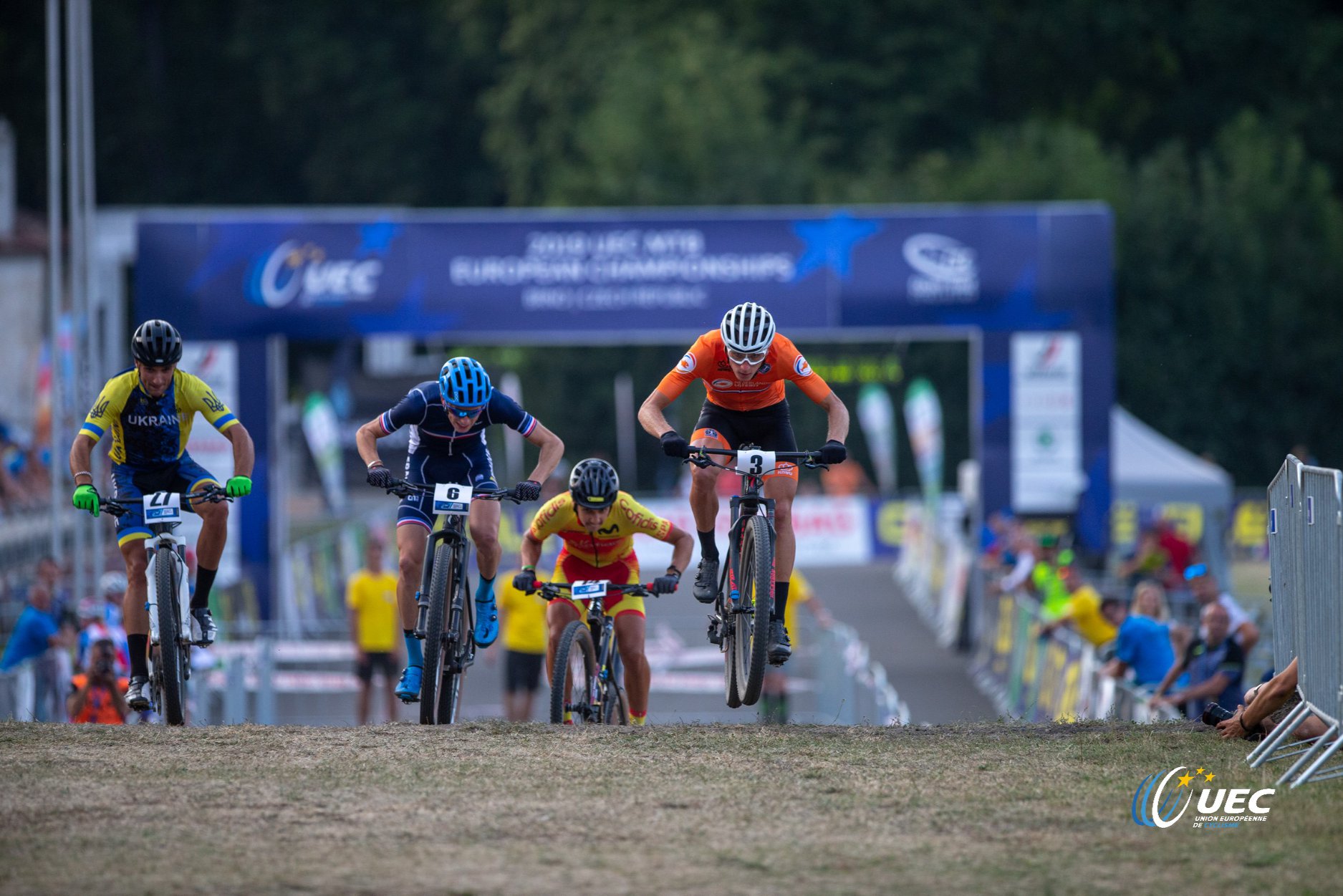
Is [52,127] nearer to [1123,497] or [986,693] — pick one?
[986,693]

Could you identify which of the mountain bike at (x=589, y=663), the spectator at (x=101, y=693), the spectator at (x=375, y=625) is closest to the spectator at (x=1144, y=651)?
the mountain bike at (x=589, y=663)

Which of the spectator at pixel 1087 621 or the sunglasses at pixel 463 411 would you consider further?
the spectator at pixel 1087 621

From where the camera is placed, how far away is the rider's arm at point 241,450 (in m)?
9.76

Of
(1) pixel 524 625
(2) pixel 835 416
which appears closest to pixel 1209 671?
(2) pixel 835 416

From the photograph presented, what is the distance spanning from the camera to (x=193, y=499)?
31.8ft

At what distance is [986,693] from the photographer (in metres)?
20.1

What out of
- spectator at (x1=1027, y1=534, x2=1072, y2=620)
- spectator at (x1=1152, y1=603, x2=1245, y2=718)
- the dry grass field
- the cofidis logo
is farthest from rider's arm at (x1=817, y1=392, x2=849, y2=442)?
spectator at (x1=1027, y1=534, x2=1072, y2=620)

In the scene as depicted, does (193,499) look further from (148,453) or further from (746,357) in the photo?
(746,357)

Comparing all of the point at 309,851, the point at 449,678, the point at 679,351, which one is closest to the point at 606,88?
the point at 679,351

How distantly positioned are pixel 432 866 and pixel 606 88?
1730 inches

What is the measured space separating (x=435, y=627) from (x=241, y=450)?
150 cm

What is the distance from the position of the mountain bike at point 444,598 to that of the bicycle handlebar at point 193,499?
92 centimetres

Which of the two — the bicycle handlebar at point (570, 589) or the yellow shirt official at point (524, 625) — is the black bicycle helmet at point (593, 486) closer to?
the bicycle handlebar at point (570, 589)

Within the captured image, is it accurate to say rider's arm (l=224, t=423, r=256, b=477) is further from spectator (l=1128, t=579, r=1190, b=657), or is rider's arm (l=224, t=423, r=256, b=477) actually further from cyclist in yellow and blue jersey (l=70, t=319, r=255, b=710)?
spectator (l=1128, t=579, r=1190, b=657)
